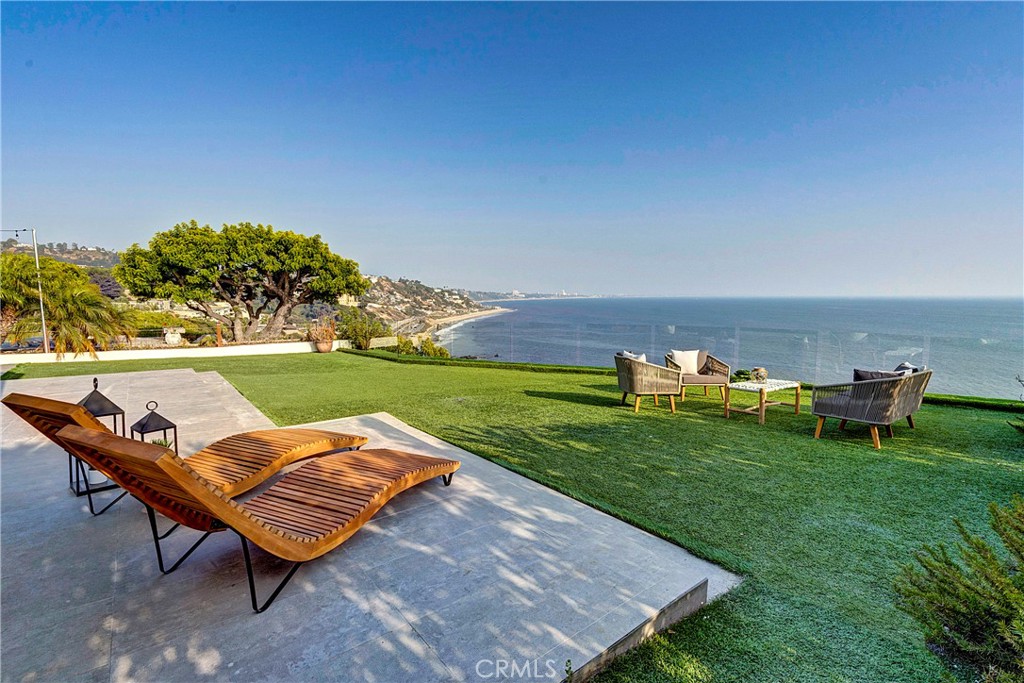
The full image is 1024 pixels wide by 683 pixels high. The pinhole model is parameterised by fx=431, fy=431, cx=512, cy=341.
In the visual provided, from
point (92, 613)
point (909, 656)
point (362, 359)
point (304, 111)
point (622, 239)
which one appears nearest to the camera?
point (909, 656)

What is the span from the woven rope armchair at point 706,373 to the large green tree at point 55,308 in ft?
58.8

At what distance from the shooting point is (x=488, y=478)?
148 inches

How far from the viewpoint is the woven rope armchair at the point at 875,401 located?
15.6 feet

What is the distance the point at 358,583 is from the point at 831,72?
1827 cm

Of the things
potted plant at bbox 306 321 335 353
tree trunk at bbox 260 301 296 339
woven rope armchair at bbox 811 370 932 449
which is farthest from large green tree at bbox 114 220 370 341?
woven rope armchair at bbox 811 370 932 449

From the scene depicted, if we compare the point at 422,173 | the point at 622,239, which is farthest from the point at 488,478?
the point at 622,239

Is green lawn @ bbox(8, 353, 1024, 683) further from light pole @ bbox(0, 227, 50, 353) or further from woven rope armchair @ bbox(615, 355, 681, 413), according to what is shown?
light pole @ bbox(0, 227, 50, 353)

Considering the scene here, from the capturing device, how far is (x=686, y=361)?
7480 mm

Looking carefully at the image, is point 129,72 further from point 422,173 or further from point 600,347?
point 600,347

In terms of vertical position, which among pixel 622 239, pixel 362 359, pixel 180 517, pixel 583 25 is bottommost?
pixel 362 359

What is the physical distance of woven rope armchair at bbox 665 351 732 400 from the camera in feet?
21.8

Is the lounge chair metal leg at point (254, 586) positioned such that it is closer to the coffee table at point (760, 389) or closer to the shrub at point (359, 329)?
the coffee table at point (760, 389)

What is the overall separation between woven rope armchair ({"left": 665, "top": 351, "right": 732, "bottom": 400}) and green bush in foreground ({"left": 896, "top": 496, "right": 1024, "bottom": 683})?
496 cm

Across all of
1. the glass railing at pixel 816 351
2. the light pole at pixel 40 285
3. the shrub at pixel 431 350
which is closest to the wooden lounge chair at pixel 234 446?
the glass railing at pixel 816 351
